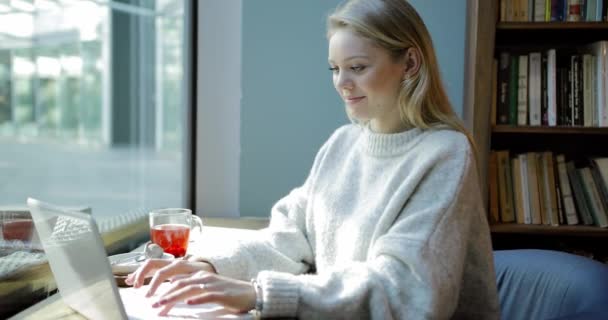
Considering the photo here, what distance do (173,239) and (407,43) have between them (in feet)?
2.29

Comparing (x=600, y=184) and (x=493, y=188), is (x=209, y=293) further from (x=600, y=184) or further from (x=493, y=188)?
(x=600, y=184)

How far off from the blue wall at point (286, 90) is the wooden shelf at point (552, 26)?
0.23m

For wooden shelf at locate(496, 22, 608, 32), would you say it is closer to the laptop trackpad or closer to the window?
the window

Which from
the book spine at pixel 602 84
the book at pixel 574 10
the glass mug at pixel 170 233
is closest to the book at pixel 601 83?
the book spine at pixel 602 84

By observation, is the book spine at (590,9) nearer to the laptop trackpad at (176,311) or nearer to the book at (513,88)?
the book at (513,88)

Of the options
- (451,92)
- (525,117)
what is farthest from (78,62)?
(525,117)

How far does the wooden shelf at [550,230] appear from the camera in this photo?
2123mm

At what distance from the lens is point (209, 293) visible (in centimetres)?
95

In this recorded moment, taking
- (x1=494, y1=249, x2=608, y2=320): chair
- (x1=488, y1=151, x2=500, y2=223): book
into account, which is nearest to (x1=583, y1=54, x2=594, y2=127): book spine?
(x1=488, y1=151, x2=500, y2=223): book

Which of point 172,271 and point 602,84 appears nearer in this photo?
point 172,271

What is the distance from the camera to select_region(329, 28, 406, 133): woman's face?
1196 millimetres

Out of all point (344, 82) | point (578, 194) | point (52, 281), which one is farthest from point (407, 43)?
point (578, 194)

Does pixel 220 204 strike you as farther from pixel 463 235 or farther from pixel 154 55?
pixel 463 235

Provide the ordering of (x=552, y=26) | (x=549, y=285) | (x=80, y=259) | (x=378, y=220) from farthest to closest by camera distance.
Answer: (x=552, y=26) < (x=549, y=285) < (x=378, y=220) < (x=80, y=259)
